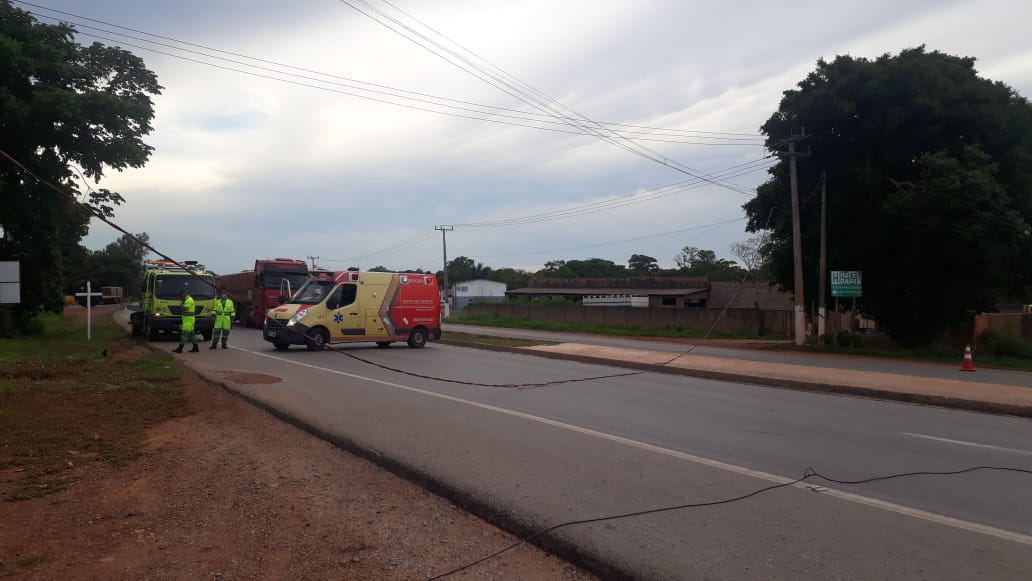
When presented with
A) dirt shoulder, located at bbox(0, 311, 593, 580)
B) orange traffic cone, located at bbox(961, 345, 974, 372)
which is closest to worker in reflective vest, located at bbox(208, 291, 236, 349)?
dirt shoulder, located at bbox(0, 311, 593, 580)

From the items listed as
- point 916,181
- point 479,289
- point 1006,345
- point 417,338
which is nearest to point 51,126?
point 417,338

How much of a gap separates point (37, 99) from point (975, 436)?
959 inches

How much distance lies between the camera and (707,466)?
7.11m

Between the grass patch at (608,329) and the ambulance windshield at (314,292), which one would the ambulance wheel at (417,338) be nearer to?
the ambulance windshield at (314,292)

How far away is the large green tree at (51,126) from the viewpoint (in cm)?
2120

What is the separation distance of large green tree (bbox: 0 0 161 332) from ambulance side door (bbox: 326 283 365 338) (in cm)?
929

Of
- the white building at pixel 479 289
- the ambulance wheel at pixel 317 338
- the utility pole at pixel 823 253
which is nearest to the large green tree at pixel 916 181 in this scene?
the utility pole at pixel 823 253

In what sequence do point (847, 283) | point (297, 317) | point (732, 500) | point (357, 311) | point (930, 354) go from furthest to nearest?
point (847, 283) → point (930, 354) → point (357, 311) → point (297, 317) → point (732, 500)

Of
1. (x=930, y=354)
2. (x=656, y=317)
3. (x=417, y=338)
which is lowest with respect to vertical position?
(x=930, y=354)

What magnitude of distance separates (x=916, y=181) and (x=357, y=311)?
19.4m

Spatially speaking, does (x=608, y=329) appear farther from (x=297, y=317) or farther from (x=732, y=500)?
(x=732, y=500)

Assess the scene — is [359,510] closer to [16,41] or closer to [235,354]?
[235,354]

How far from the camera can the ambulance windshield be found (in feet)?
67.7

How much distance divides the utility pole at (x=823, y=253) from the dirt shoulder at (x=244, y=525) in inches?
903
